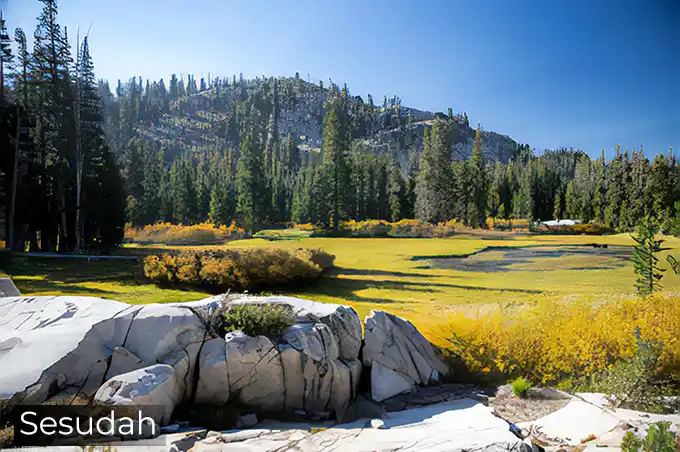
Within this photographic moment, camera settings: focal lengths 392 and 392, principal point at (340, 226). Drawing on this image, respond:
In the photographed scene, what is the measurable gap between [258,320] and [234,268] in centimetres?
158

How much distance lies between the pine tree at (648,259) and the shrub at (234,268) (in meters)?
4.09

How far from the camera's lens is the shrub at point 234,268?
5.62 meters

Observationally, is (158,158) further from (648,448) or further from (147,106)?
(648,448)

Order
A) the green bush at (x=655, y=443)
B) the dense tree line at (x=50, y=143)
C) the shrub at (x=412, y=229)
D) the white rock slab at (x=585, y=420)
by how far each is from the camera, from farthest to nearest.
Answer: the shrub at (x=412, y=229) < the dense tree line at (x=50, y=143) < the white rock slab at (x=585, y=420) < the green bush at (x=655, y=443)

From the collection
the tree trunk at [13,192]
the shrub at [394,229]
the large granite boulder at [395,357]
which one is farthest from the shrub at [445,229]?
the tree trunk at [13,192]

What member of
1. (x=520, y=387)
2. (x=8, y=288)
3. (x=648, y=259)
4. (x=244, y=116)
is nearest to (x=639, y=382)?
(x=520, y=387)

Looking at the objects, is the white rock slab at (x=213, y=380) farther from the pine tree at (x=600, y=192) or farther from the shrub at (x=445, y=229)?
the pine tree at (x=600, y=192)

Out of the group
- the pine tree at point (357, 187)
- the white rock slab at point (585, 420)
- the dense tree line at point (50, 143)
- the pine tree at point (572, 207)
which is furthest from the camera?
the pine tree at point (572, 207)

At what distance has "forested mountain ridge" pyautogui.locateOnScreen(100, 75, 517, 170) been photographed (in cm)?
629

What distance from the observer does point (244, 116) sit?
2612 centimetres

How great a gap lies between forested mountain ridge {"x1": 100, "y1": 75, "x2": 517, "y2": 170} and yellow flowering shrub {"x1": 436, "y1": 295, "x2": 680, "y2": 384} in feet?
Answer: 12.1

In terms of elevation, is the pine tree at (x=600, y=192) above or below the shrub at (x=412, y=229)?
above

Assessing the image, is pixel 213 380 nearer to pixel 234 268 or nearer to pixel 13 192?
pixel 234 268

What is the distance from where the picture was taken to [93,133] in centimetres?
549
